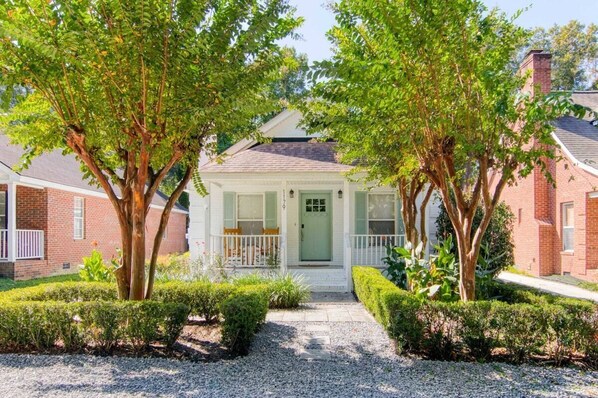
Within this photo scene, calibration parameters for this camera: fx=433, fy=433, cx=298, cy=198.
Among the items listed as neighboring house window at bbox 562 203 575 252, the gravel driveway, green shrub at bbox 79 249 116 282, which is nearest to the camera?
the gravel driveway

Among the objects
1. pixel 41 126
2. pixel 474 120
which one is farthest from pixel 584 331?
pixel 41 126

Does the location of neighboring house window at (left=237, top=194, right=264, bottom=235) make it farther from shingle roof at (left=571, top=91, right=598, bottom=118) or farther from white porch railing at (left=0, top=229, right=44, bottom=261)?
shingle roof at (left=571, top=91, right=598, bottom=118)

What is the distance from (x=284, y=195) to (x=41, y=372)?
7334mm

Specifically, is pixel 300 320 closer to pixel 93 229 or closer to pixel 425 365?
pixel 425 365

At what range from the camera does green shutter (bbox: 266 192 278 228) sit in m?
13.0

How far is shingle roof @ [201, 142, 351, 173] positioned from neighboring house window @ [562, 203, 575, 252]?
7.89m

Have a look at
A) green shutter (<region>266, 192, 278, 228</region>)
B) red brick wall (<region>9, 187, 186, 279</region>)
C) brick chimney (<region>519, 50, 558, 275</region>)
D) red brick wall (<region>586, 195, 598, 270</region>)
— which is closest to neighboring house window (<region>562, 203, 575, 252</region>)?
brick chimney (<region>519, 50, 558, 275</region>)

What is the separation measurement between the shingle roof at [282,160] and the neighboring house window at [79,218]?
25.7 ft

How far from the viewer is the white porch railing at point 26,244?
12969mm

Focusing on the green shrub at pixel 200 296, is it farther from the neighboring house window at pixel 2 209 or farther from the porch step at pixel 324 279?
the neighboring house window at pixel 2 209

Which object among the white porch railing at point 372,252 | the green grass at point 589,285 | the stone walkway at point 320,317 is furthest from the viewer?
the green grass at point 589,285

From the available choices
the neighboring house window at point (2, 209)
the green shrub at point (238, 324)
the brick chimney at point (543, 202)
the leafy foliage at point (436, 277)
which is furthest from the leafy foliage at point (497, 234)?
the neighboring house window at point (2, 209)

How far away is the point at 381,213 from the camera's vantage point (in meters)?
12.8

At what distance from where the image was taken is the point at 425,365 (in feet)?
16.7
